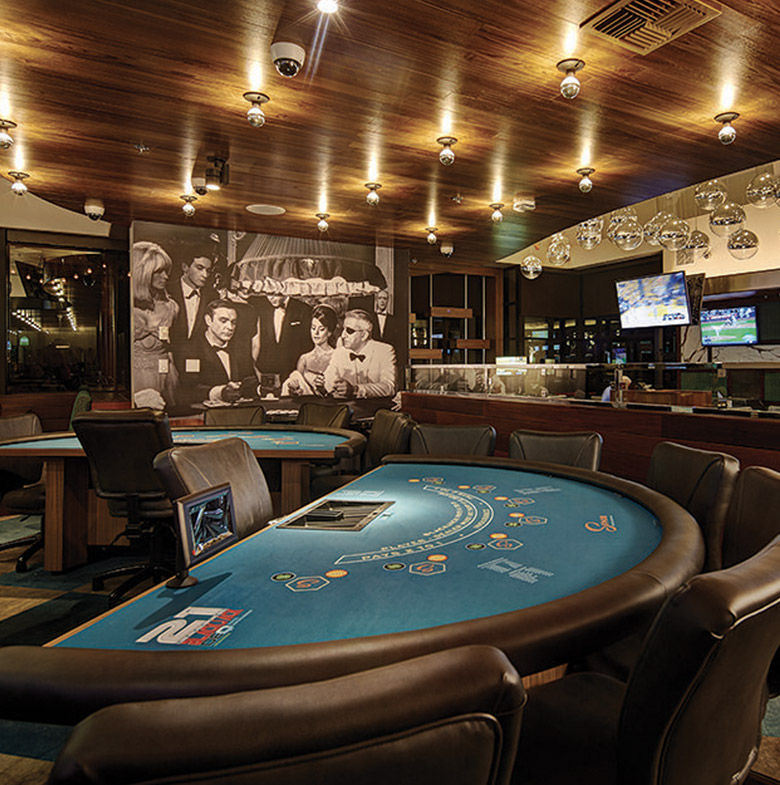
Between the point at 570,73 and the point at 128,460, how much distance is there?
10.2 ft

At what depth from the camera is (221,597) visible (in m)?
1.13

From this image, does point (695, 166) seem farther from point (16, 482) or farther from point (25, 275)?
point (25, 275)

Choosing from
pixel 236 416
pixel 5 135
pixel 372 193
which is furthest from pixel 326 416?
pixel 5 135

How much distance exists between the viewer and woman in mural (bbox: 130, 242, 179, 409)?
622 centimetres

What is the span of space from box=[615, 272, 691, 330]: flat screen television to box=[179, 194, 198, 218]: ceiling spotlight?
5.87 metres

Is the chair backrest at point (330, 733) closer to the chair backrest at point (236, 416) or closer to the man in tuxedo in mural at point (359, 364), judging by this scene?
the chair backrest at point (236, 416)

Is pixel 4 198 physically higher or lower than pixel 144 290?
higher

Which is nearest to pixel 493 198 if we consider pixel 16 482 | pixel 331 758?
pixel 16 482

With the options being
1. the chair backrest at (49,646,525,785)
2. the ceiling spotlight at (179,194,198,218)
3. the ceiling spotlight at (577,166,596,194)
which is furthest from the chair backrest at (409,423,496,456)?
the ceiling spotlight at (179,194,198,218)

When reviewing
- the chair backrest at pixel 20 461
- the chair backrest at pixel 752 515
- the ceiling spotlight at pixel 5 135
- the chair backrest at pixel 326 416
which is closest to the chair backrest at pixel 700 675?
the chair backrest at pixel 752 515

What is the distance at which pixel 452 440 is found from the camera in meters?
3.24

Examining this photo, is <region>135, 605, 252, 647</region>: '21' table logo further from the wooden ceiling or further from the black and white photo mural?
the black and white photo mural

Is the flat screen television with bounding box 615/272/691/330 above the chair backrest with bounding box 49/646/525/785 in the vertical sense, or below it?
above

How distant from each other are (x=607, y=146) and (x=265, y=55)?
2448 millimetres
